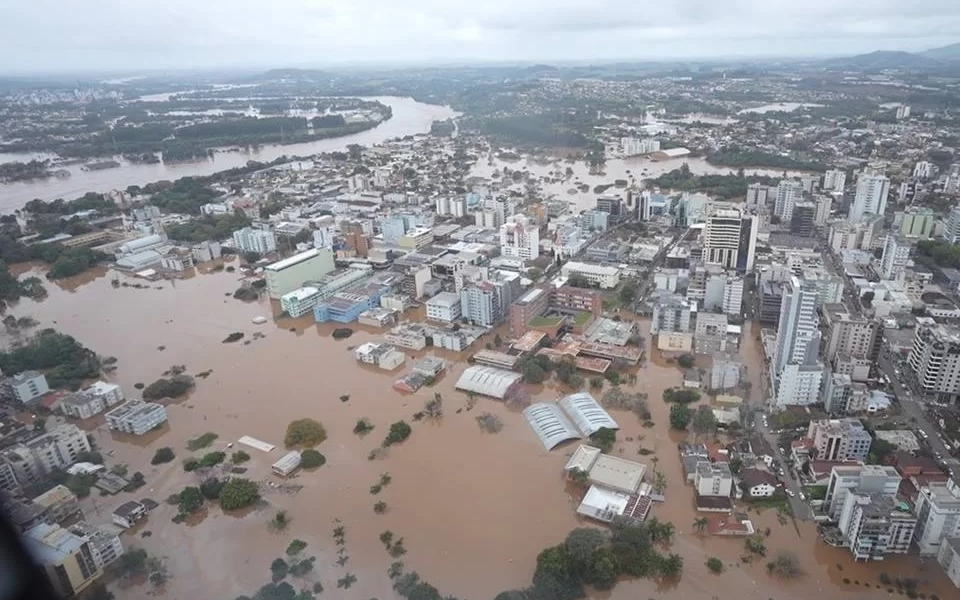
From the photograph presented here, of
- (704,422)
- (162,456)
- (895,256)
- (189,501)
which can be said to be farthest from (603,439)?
(895,256)

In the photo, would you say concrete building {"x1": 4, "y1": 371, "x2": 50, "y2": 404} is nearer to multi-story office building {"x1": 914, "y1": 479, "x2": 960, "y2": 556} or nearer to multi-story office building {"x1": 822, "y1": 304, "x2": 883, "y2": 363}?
multi-story office building {"x1": 914, "y1": 479, "x2": 960, "y2": 556}

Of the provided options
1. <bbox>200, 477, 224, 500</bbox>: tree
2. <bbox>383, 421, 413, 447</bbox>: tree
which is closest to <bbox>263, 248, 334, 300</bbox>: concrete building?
<bbox>383, 421, 413, 447</bbox>: tree

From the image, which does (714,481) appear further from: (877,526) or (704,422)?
(877,526)

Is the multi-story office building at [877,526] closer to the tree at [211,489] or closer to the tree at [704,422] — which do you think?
the tree at [704,422]

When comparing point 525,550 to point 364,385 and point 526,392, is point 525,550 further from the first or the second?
point 364,385

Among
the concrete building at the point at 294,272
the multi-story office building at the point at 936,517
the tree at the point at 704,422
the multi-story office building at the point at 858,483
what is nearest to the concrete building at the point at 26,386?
the concrete building at the point at 294,272

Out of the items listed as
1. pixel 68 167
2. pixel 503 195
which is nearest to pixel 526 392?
pixel 503 195
